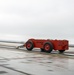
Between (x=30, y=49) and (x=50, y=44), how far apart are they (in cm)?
341

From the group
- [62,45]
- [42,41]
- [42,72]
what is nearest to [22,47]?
[42,41]

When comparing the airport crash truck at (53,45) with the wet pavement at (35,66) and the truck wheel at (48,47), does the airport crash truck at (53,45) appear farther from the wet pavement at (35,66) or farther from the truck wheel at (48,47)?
the wet pavement at (35,66)

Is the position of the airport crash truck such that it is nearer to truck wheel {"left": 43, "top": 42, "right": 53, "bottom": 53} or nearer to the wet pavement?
truck wheel {"left": 43, "top": 42, "right": 53, "bottom": 53}

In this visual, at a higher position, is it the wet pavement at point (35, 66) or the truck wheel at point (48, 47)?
the truck wheel at point (48, 47)

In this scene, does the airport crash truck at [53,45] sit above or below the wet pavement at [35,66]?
above

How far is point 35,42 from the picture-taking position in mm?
26812

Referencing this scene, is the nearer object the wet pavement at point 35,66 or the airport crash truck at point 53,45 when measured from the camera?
the wet pavement at point 35,66

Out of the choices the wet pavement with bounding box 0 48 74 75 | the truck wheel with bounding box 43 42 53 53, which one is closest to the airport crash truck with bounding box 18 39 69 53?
the truck wheel with bounding box 43 42 53 53

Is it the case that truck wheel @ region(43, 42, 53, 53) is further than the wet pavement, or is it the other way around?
truck wheel @ region(43, 42, 53, 53)

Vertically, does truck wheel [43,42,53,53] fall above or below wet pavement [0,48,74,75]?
above

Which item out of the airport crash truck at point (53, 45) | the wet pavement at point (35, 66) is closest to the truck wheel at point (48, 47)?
the airport crash truck at point (53, 45)

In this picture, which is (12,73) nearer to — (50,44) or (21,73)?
(21,73)

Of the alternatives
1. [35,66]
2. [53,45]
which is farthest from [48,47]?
[35,66]

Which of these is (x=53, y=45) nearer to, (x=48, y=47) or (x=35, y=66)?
(x=48, y=47)
